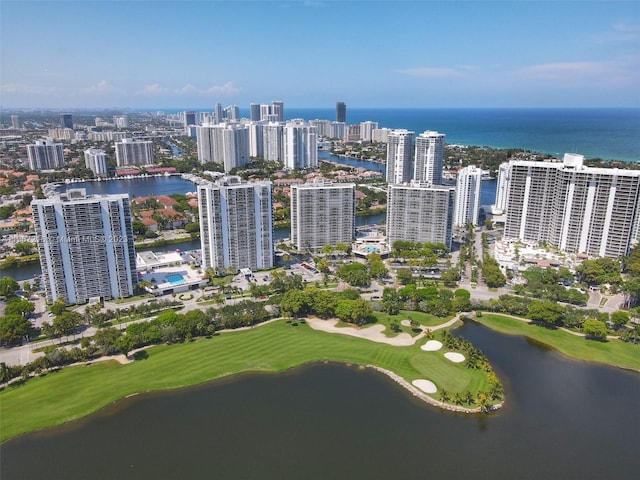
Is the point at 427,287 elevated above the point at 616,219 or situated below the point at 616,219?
below

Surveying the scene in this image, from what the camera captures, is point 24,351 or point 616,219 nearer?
point 24,351

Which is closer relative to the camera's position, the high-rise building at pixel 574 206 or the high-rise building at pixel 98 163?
the high-rise building at pixel 574 206

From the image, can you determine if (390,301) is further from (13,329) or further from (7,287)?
(7,287)

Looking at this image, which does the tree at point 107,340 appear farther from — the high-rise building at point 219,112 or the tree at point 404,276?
the high-rise building at point 219,112

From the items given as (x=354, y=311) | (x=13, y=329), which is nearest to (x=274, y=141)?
(x=354, y=311)

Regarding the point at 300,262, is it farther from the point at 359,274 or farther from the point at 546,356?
the point at 546,356

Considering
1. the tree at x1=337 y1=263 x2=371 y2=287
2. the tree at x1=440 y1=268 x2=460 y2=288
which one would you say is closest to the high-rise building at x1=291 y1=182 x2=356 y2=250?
the tree at x1=337 y1=263 x2=371 y2=287

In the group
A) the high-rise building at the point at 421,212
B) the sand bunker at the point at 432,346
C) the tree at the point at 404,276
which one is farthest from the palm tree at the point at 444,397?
the high-rise building at the point at 421,212

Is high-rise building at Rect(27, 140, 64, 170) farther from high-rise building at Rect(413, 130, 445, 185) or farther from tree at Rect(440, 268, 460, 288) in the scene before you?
tree at Rect(440, 268, 460, 288)

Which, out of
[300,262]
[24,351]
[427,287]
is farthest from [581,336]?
[24,351]
